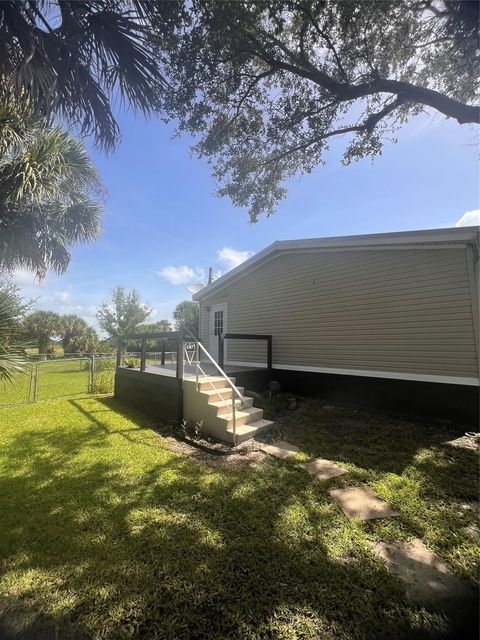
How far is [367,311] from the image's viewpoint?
654 cm

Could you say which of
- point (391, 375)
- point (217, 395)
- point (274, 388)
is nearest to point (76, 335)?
point (274, 388)

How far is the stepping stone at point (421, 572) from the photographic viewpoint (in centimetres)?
186

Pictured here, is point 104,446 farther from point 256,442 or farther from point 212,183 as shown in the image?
point 212,183

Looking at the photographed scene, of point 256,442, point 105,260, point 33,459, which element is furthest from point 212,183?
point 105,260

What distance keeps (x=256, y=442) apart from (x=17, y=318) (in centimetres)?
378

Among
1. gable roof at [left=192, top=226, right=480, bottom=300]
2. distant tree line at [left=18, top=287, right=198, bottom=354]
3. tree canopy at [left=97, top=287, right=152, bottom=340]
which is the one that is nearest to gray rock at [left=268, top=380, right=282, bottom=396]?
gable roof at [left=192, top=226, right=480, bottom=300]

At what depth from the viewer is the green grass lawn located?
65.7 inches

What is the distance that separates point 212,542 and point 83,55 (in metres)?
→ 5.18

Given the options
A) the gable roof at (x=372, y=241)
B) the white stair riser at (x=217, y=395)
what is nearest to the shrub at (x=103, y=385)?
the white stair riser at (x=217, y=395)

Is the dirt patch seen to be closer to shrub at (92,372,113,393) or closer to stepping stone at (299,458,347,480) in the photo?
stepping stone at (299,458,347,480)

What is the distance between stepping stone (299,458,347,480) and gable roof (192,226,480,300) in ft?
15.3

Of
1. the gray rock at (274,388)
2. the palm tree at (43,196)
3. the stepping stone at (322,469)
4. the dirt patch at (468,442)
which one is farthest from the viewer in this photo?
the gray rock at (274,388)

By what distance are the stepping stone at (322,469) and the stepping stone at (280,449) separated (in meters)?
0.36

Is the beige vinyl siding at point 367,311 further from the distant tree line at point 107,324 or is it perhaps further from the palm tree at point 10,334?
the distant tree line at point 107,324
